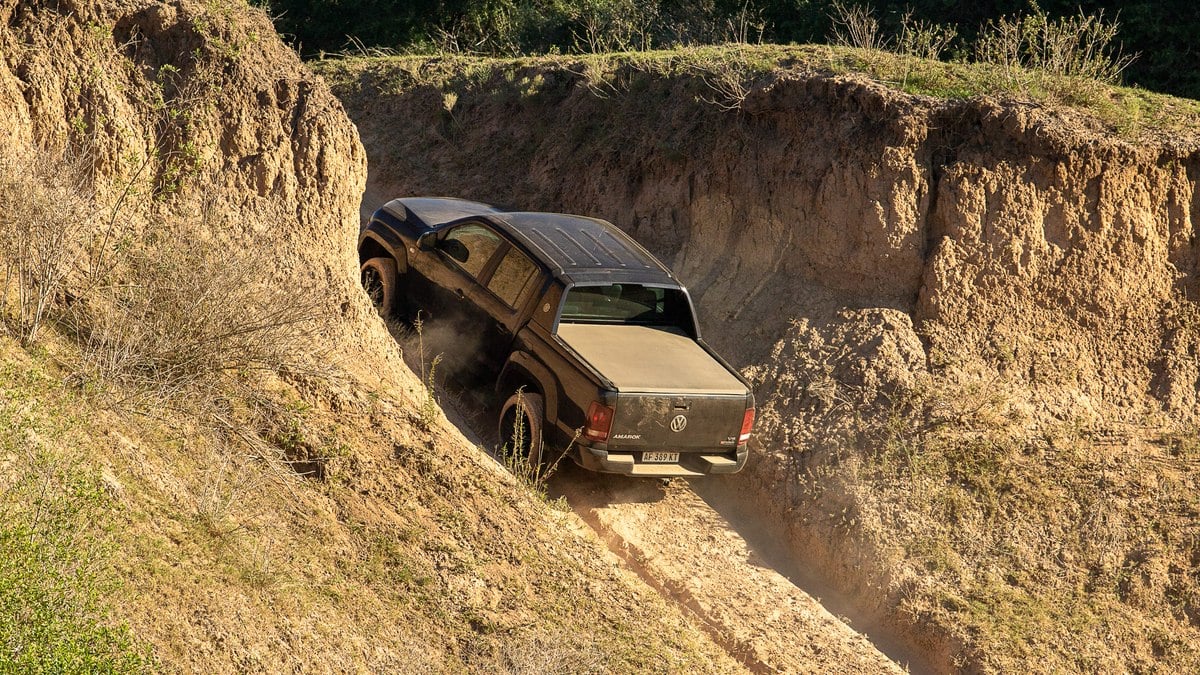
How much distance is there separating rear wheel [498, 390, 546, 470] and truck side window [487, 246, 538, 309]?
0.93 meters

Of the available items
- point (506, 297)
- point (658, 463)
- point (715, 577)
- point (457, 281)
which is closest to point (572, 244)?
point (506, 297)

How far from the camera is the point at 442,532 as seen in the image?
847 cm

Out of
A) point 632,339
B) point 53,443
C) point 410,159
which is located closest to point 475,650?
point 53,443

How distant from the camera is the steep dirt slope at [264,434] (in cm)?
690

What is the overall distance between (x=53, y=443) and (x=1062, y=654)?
7.39m

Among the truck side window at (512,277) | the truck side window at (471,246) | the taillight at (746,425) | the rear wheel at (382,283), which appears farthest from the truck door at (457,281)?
the taillight at (746,425)

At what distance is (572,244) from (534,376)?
62.3 inches

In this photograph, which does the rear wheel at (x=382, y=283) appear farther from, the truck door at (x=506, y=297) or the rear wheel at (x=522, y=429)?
the rear wheel at (x=522, y=429)

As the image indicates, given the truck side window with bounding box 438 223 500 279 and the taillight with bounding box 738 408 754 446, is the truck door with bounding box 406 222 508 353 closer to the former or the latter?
the truck side window with bounding box 438 223 500 279

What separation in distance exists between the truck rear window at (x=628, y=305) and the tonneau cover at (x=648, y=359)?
3.6 inches

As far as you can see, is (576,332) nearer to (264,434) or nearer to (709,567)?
(709,567)

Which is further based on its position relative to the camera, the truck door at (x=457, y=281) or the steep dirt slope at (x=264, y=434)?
the truck door at (x=457, y=281)

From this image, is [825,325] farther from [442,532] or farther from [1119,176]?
[442,532]

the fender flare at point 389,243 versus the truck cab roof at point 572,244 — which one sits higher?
the truck cab roof at point 572,244
